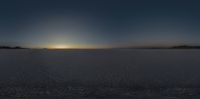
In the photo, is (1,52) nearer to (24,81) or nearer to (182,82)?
(24,81)

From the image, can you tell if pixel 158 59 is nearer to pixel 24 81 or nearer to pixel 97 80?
pixel 97 80

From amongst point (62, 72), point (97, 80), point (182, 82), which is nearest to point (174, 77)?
point (182, 82)

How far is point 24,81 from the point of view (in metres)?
11.1

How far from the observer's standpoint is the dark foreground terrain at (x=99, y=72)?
33.1 feet

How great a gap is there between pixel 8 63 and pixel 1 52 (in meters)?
0.61

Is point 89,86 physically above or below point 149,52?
below

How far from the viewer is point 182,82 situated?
11031mm

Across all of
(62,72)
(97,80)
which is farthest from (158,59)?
(62,72)

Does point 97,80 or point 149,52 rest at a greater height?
point 149,52

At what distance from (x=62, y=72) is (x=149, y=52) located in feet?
10.3

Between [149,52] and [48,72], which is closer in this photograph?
[48,72]

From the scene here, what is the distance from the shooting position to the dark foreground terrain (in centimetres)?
1008

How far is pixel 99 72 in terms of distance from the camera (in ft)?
37.8

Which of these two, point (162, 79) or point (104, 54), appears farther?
point (104, 54)
